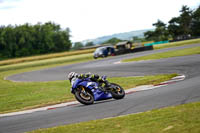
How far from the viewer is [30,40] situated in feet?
389

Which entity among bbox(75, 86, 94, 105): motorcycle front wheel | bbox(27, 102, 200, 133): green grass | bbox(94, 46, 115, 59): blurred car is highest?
bbox(94, 46, 115, 59): blurred car

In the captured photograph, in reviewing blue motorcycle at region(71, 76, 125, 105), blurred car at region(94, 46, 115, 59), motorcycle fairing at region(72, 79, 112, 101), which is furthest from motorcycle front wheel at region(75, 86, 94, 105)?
blurred car at region(94, 46, 115, 59)

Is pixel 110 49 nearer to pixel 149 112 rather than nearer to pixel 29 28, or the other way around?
pixel 149 112

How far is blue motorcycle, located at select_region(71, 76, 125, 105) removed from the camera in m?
11.9

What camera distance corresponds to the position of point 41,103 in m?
15.0

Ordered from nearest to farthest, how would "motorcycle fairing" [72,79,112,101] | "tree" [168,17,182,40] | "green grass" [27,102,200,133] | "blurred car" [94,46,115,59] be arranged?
"green grass" [27,102,200,133] → "motorcycle fairing" [72,79,112,101] → "blurred car" [94,46,115,59] → "tree" [168,17,182,40]

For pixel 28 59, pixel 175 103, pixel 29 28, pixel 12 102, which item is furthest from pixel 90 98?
pixel 29 28

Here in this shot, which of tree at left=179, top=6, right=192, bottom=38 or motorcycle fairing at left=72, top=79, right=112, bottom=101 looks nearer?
motorcycle fairing at left=72, top=79, right=112, bottom=101

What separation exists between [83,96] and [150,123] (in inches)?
187

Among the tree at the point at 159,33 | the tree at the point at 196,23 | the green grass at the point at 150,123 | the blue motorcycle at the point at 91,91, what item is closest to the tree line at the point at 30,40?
the tree at the point at 159,33

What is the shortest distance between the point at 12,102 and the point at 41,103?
235 cm

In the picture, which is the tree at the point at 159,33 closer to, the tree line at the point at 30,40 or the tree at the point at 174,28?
the tree at the point at 174,28

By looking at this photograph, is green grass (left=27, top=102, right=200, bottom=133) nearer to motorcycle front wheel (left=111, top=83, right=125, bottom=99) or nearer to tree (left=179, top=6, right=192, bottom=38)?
motorcycle front wheel (left=111, top=83, right=125, bottom=99)

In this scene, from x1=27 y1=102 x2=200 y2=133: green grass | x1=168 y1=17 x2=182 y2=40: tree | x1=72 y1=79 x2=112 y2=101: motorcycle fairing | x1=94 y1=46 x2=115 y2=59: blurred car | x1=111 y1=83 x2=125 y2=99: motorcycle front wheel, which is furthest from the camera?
x1=168 y1=17 x2=182 y2=40: tree
